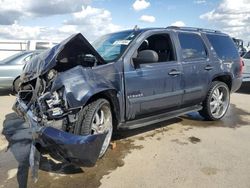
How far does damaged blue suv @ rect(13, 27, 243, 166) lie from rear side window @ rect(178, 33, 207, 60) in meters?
0.02

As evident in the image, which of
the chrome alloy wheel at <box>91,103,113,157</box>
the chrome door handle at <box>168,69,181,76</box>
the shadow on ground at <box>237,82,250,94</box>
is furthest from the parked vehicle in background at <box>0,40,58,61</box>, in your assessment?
the chrome alloy wheel at <box>91,103,113,157</box>

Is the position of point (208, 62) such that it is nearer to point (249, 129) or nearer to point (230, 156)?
point (249, 129)

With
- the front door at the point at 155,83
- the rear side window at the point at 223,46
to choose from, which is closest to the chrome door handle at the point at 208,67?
the rear side window at the point at 223,46

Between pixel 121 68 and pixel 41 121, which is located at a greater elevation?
pixel 121 68

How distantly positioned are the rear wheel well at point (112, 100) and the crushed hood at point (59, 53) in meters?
0.51

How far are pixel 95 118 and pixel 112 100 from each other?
37 cm

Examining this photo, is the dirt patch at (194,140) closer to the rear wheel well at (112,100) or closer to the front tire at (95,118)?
the rear wheel well at (112,100)

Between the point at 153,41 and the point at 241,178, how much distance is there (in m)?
2.87

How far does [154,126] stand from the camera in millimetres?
6555

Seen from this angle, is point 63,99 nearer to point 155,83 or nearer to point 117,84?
point 117,84

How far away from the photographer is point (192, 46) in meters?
6.33

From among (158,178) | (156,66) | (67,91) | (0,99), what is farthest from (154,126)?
(0,99)

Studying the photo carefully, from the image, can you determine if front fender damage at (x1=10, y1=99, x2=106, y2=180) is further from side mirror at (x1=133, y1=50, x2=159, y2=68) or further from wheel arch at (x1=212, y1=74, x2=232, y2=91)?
wheel arch at (x1=212, y1=74, x2=232, y2=91)

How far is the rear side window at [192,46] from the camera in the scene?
6078 millimetres
